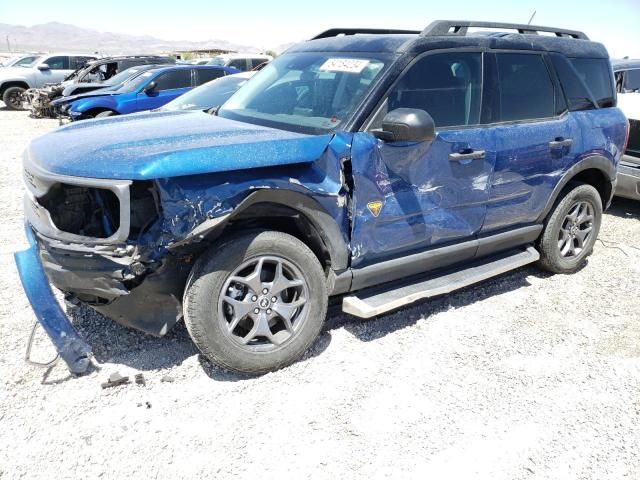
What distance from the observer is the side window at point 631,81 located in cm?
854

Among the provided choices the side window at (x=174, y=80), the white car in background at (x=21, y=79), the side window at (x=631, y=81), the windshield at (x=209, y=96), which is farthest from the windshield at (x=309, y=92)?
the white car in background at (x=21, y=79)

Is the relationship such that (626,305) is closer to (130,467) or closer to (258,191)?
(258,191)

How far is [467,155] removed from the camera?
11.7ft

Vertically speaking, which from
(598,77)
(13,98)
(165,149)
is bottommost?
(13,98)

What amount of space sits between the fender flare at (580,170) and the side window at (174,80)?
9.60 meters

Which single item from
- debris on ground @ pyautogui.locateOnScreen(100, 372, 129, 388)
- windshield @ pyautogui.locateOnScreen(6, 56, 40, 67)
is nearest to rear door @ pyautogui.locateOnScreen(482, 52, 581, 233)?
debris on ground @ pyautogui.locateOnScreen(100, 372, 129, 388)

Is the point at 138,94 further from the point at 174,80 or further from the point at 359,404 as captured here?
the point at 359,404

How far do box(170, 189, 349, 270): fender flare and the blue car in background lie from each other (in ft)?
30.0

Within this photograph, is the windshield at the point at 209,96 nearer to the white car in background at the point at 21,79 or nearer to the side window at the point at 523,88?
the side window at the point at 523,88

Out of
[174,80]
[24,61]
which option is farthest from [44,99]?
[24,61]

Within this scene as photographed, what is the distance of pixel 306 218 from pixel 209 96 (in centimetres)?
522

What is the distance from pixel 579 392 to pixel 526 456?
0.74 metres

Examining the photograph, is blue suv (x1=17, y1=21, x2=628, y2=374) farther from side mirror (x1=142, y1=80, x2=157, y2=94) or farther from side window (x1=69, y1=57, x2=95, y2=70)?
side window (x1=69, y1=57, x2=95, y2=70)

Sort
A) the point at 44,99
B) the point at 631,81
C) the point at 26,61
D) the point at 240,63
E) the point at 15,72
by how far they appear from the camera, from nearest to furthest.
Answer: the point at 631,81 < the point at 44,99 < the point at 15,72 < the point at 240,63 < the point at 26,61
